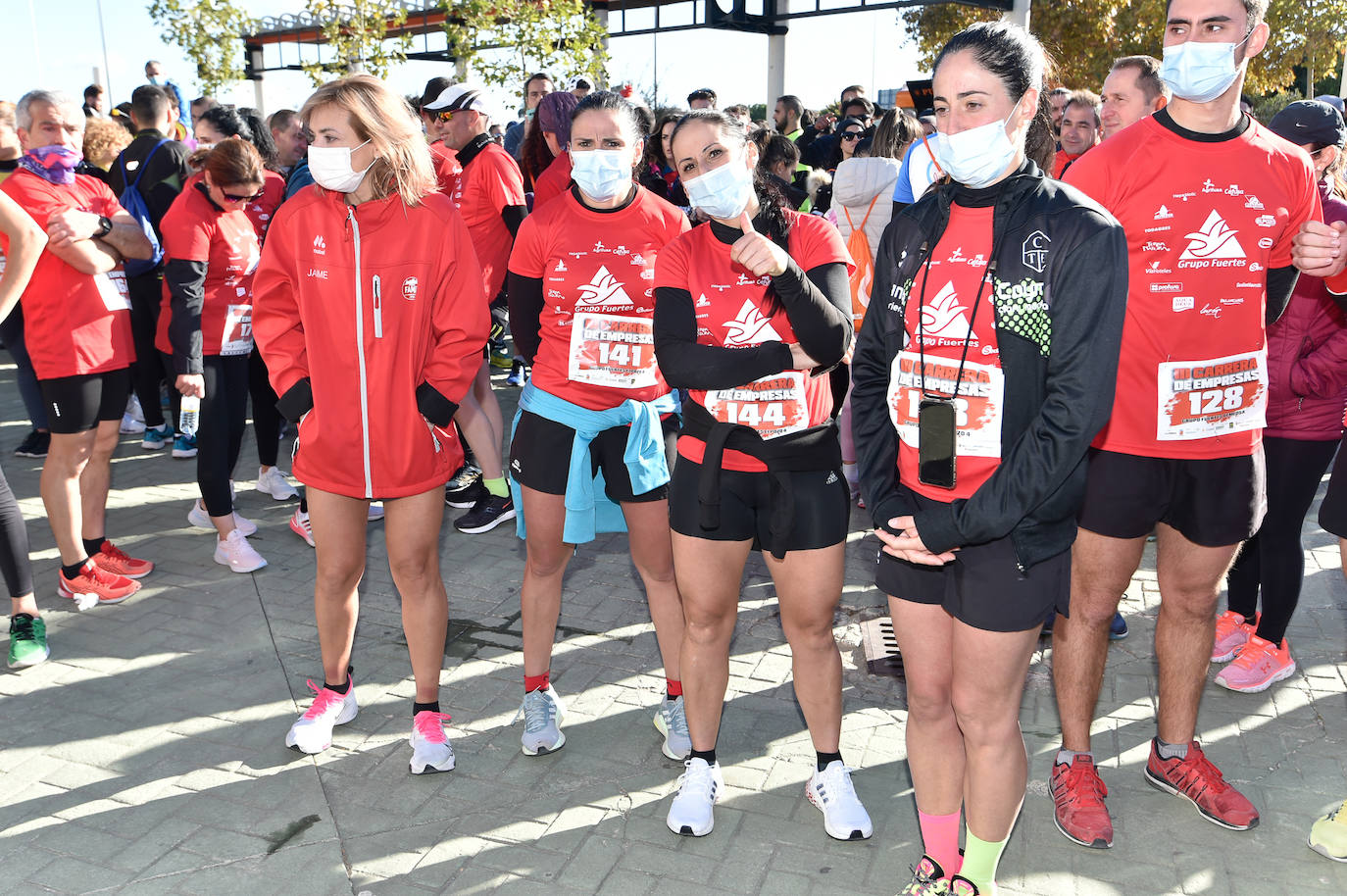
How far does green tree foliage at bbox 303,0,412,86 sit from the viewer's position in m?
21.4

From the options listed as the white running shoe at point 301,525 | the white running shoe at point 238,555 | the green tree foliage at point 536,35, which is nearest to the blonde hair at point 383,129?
the white running shoe at point 238,555

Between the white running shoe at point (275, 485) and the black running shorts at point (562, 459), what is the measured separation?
3514 millimetres

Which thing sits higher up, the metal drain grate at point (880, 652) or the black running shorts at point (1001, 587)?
the black running shorts at point (1001, 587)

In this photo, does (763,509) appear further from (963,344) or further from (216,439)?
(216,439)

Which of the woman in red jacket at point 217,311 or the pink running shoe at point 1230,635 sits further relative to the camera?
the woman in red jacket at point 217,311

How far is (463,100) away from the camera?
5984 millimetres

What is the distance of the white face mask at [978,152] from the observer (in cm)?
240

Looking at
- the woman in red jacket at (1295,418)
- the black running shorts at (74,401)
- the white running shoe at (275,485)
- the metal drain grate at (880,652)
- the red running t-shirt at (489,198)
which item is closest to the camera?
the woman in red jacket at (1295,418)

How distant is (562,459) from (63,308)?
2.78m

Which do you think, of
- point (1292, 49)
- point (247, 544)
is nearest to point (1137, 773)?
point (247, 544)

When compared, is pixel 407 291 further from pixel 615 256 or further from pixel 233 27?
pixel 233 27

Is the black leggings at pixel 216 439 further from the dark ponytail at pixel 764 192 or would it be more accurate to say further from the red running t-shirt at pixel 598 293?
the dark ponytail at pixel 764 192

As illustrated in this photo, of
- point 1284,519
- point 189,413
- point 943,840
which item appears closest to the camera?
point 943,840

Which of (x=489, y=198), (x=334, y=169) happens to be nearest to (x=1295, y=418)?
(x=334, y=169)
